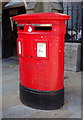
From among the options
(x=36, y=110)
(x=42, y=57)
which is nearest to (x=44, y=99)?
(x=36, y=110)

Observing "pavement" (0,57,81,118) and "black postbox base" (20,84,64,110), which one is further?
"black postbox base" (20,84,64,110)

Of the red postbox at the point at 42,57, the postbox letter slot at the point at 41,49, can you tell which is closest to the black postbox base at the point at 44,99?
the red postbox at the point at 42,57

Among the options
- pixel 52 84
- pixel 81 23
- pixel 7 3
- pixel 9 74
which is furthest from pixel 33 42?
pixel 7 3

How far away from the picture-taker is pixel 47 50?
11.9 feet

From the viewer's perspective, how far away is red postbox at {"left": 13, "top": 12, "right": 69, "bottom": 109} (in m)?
3.59

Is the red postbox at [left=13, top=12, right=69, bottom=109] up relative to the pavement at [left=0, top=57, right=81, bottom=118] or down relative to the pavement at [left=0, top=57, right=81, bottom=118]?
up

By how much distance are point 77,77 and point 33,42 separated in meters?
2.90

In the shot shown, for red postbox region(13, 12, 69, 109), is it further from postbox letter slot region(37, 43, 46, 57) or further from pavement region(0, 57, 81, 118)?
pavement region(0, 57, 81, 118)

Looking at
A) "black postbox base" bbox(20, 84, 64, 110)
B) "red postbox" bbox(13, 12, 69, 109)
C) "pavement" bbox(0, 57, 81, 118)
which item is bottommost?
"pavement" bbox(0, 57, 81, 118)

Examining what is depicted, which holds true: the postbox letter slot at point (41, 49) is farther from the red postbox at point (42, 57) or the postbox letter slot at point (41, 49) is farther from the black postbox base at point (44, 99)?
the black postbox base at point (44, 99)

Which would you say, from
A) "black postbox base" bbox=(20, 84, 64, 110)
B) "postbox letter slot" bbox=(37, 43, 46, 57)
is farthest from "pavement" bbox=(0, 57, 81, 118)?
"postbox letter slot" bbox=(37, 43, 46, 57)

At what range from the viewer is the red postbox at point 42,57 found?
3.59m

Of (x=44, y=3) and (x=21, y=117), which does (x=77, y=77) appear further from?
(x=21, y=117)

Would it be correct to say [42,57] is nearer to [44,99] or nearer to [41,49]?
[41,49]
